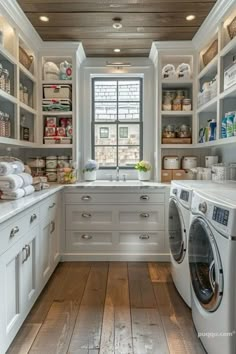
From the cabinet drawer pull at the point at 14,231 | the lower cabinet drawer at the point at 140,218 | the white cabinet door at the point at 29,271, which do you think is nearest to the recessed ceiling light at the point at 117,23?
the lower cabinet drawer at the point at 140,218

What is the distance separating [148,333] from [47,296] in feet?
3.07

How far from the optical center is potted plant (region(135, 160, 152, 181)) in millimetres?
3766

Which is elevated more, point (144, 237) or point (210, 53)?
point (210, 53)

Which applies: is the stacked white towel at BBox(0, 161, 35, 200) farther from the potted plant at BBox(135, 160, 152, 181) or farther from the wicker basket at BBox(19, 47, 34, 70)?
the potted plant at BBox(135, 160, 152, 181)

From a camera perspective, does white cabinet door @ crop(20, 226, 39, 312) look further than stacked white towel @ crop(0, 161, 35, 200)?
No

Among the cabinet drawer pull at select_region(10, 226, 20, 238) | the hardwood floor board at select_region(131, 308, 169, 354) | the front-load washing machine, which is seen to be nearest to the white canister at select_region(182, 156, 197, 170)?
the front-load washing machine

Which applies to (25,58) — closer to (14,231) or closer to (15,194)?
(15,194)

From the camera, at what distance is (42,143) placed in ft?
12.0

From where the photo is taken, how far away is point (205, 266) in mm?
1755

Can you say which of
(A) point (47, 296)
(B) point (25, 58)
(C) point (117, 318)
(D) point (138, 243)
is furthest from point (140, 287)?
(B) point (25, 58)

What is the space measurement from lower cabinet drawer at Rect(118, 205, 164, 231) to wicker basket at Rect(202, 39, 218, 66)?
1.75 meters

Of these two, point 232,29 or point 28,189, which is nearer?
point 28,189

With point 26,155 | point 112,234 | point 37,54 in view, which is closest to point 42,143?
point 26,155

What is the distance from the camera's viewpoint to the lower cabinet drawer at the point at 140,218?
128 inches
